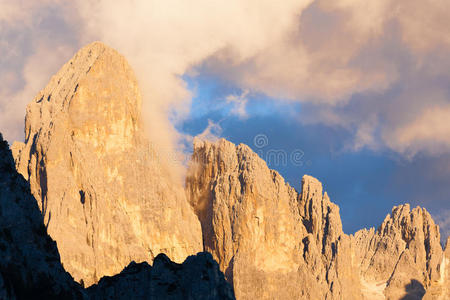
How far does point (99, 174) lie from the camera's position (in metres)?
91.6

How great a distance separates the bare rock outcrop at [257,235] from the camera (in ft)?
344

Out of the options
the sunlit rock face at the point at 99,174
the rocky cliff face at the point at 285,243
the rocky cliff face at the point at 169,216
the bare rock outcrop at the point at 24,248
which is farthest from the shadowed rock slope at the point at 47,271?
the rocky cliff face at the point at 285,243

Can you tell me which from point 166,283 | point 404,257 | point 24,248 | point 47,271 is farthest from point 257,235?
point 24,248

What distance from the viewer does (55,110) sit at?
95.4 m

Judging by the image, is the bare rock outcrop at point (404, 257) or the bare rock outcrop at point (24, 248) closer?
the bare rock outcrop at point (24, 248)

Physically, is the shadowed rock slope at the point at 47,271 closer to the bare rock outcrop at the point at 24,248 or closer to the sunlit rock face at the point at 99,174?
the bare rock outcrop at the point at 24,248

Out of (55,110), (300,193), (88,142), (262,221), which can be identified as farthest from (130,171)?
(300,193)

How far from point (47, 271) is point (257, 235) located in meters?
68.0

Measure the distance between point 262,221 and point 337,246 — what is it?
66.4ft

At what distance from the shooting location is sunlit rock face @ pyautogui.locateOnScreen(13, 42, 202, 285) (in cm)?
8206

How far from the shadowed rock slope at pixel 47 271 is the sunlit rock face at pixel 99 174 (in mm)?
27933

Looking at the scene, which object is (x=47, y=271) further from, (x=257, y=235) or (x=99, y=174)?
(x=257, y=235)

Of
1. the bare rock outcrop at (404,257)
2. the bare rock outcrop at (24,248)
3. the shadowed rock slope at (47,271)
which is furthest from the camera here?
the bare rock outcrop at (404,257)

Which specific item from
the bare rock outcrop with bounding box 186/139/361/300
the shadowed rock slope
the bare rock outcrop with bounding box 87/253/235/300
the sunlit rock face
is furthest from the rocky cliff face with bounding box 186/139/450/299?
the shadowed rock slope
